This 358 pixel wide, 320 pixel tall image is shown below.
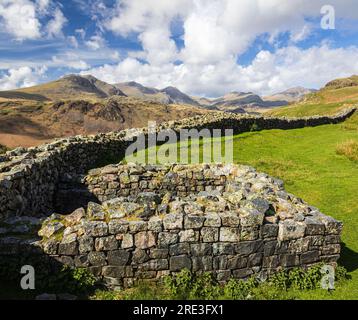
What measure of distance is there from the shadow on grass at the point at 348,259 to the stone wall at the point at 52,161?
9408 mm

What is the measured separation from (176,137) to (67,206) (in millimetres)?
13669

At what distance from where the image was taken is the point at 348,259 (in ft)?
34.8

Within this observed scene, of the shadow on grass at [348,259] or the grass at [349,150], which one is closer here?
the shadow on grass at [348,259]

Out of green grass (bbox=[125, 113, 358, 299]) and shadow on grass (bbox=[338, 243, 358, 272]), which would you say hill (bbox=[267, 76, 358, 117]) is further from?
shadow on grass (bbox=[338, 243, 358, 272])

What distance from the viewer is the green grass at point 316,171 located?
10531 millimetres

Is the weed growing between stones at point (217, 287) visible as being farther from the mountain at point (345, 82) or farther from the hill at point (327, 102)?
the mountain at point (345, 82)

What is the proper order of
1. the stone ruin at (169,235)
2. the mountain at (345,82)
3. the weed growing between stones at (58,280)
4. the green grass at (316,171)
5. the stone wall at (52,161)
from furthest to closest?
the mountain at (345,82) → the stone wall at (52,161) → the green grass at (316,171) → the stone ruin at (169,235) → the weed growing between stones at (58,280)

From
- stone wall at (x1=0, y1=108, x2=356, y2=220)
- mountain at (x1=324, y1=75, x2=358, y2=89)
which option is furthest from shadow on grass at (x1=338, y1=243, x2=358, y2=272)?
mountain at (x1=324, y1=75, x2=358, y2=89)

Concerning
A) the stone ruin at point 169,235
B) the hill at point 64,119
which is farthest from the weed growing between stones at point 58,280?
the hill at point 64,119

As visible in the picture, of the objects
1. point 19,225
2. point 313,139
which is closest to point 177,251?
point 19,225

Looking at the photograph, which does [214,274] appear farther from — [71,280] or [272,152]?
[272,152]

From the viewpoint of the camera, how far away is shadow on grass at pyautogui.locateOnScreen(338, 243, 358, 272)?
10.1 m

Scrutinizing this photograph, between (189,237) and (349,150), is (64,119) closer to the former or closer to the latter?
(349,150)

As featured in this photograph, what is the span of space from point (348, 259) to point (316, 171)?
386 inches
